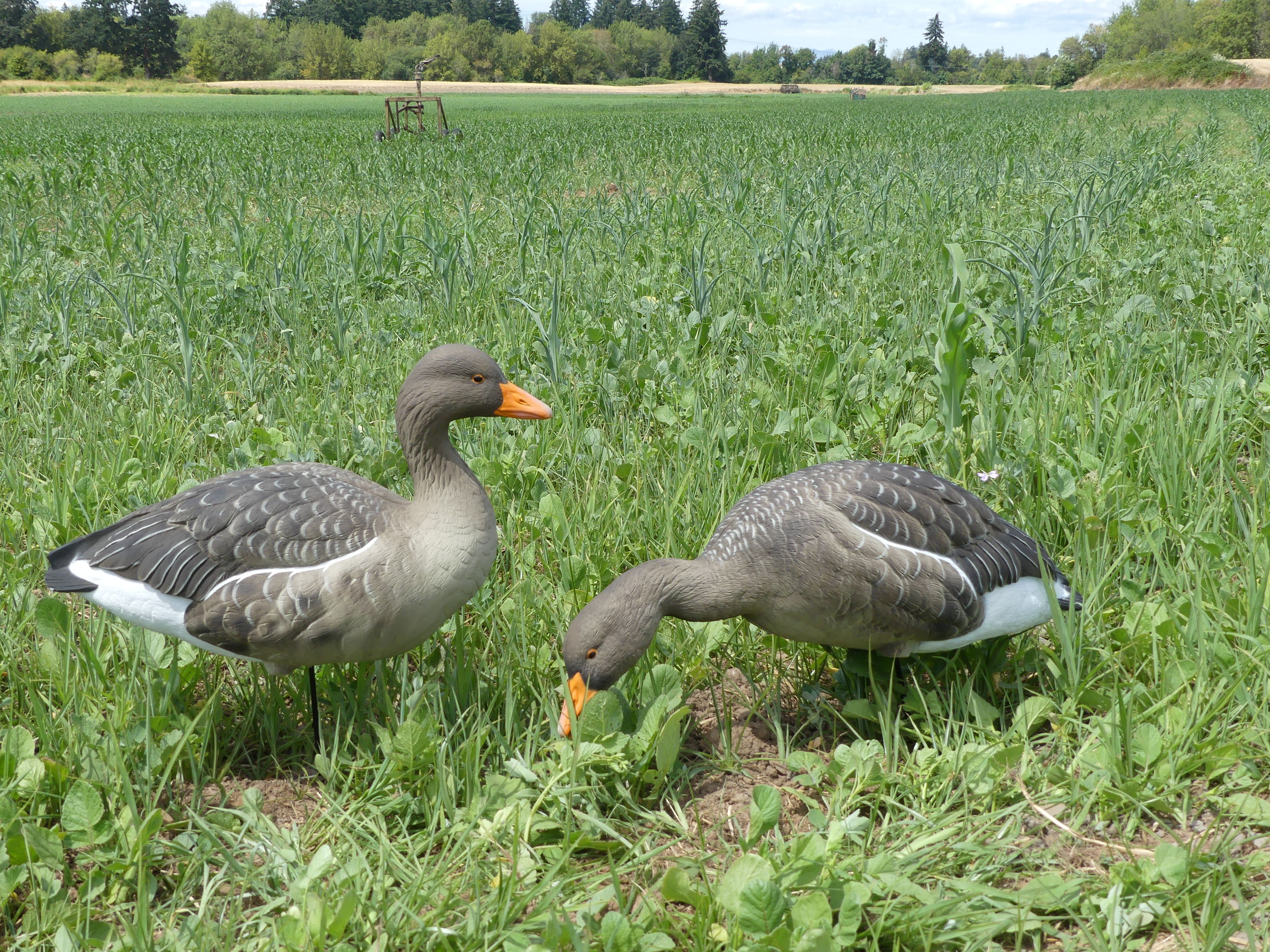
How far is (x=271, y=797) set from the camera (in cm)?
243

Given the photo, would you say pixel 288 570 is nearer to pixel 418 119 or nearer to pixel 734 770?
pixel 734 770

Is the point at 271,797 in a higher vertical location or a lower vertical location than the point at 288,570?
lower

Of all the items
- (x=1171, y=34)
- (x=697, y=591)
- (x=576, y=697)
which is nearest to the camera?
(x=576, y=697)

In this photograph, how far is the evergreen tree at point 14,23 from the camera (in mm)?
98625

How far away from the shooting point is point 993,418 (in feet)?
11.8

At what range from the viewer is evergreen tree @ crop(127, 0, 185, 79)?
10019cm

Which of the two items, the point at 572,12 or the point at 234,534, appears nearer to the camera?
the point at 234,534

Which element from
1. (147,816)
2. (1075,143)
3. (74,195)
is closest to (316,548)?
(147,816)

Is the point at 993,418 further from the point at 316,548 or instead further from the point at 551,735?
the point at 316,548

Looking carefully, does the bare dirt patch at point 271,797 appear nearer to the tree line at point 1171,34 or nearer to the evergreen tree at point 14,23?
the tree line at point 1171,34

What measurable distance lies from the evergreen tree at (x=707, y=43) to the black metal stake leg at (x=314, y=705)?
144m

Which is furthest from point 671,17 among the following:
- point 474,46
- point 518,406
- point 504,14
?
point 518,406

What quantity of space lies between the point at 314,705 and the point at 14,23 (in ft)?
431

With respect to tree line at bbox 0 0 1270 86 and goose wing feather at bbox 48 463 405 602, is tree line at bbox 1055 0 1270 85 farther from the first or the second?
goose wing feather at bbox 48 463 405 602
